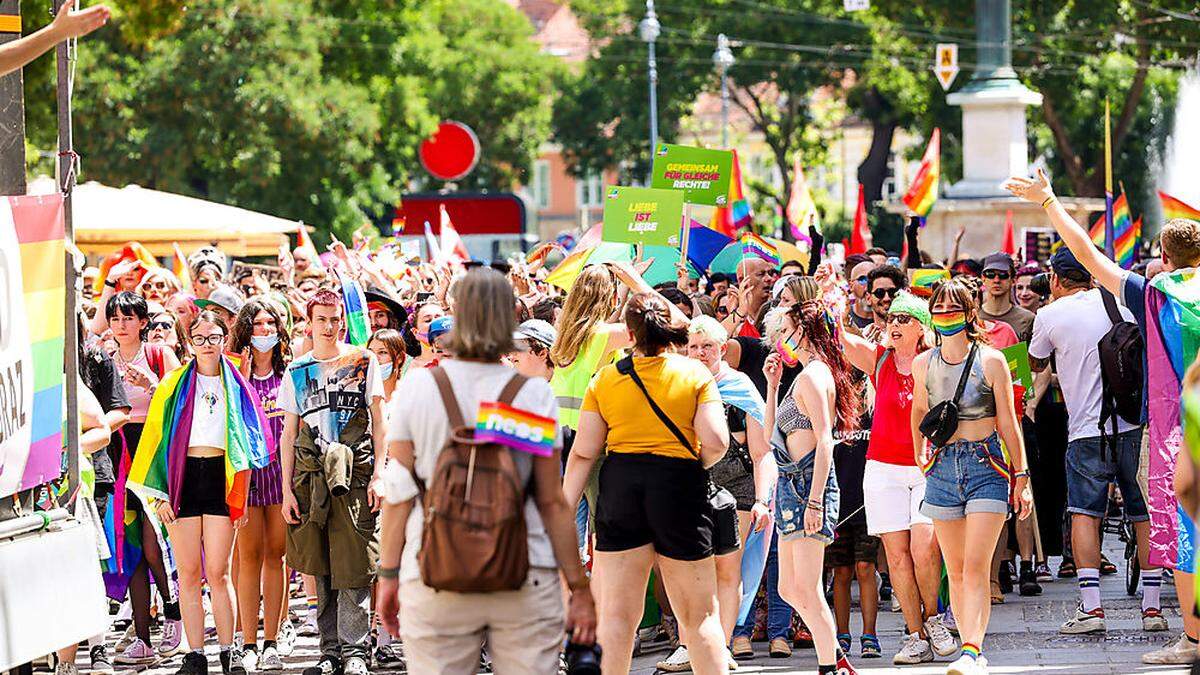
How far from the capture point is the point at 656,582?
1041 cm

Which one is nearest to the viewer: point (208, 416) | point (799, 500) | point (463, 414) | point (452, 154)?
point (463, 414)

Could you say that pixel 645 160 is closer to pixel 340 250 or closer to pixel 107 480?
pixel 340 250

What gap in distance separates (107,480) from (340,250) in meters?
3.79

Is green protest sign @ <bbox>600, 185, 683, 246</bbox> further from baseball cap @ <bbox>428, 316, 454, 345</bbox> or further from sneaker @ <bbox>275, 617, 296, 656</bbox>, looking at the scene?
sneaker @ <bbox>275, 617, 296, 656</bbox>

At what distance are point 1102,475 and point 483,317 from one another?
5.43m

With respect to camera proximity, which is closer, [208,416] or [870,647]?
[208,416]

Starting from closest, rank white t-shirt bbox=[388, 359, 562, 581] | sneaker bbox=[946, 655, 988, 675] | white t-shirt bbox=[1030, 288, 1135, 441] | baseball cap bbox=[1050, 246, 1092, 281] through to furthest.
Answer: white t-shirt bbox=[388, 359, 562, 581]
sneaker bbox=[946, 655, 988, 675]
white t-shirt bbox=[1030, 288, 1135, 441]
baseball cap bbox=[1050, 246, 1092, 281]

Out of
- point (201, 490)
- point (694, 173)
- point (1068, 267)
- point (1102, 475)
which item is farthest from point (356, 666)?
point (694, 173)

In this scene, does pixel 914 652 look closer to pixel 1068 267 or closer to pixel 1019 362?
pixel 1019 362

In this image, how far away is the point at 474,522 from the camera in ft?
18.9

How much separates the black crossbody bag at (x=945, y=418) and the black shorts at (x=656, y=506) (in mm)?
1572

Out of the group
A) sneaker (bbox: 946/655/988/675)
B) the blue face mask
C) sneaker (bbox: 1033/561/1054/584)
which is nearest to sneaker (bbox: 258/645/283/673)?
the blue face mask

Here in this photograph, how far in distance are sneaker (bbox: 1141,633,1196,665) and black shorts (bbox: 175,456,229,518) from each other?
4.40 m

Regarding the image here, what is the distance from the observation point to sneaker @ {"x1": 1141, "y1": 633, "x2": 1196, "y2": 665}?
356 inches
